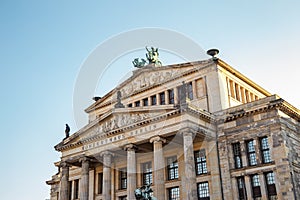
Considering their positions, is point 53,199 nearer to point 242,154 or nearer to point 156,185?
point 156,185

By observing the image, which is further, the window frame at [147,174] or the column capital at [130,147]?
the window frame at [147,174]

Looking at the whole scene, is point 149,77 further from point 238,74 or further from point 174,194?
point 174,194

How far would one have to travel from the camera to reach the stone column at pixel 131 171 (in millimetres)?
31156

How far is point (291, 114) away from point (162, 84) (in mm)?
12661

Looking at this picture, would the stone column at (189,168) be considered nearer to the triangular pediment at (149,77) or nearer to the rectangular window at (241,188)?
the rectangular window at (241,188)

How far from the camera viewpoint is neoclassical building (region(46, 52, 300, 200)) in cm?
2955

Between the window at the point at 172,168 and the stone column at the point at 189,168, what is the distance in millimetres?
5645

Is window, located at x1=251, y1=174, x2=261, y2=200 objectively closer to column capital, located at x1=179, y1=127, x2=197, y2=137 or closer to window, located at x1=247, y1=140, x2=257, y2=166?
window, located at x1=247, y1=140, x2=257, y2=166

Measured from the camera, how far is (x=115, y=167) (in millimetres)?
38750

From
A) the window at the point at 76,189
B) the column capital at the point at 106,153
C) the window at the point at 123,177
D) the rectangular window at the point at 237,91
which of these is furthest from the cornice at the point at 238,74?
the window at the point at 76,189

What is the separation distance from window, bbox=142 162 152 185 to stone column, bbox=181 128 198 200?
8120 mm

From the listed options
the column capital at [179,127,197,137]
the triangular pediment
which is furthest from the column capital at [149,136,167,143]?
the triangular pediment

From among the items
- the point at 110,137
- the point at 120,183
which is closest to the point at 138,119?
the point at 110,137

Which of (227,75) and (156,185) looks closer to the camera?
(156,185)
